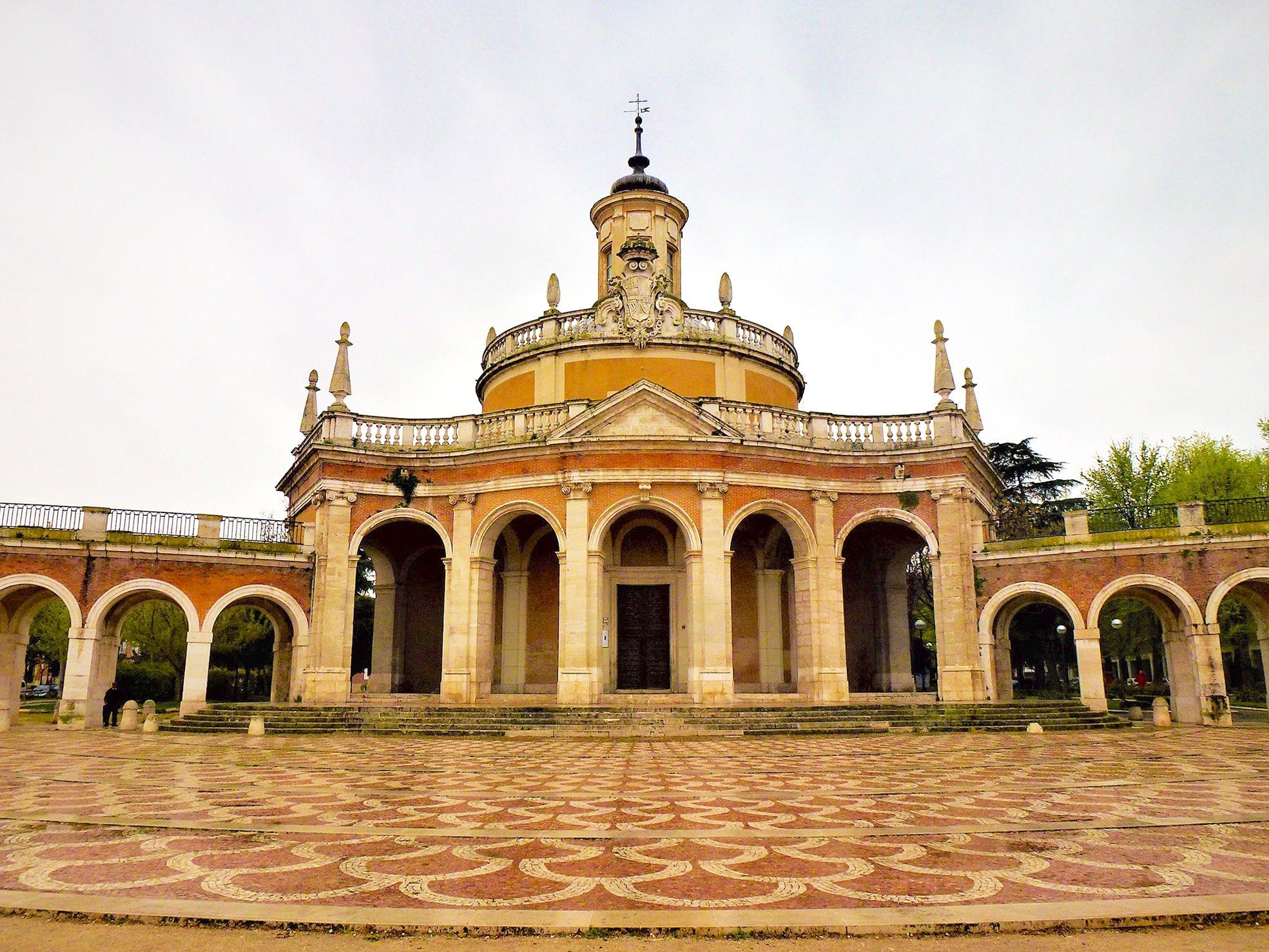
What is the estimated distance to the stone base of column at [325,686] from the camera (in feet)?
78.7

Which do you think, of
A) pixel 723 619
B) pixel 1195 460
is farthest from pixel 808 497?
pixel 1195 460

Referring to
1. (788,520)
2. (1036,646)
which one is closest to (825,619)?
(788,520)

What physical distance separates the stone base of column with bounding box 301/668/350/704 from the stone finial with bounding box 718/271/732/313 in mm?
16663

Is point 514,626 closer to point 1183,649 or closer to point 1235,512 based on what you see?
point 1183,649

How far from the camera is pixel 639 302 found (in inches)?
1088

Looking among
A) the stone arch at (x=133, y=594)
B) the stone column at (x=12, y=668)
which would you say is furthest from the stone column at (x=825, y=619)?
the stone column at (x=12, y=668)

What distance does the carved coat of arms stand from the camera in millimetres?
27453

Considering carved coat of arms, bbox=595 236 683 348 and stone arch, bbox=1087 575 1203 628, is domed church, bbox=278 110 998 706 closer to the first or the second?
carved coat of arms, bbox=595 236 683 348

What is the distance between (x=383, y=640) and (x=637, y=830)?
917 inches

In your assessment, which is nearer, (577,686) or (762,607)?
(577,686)

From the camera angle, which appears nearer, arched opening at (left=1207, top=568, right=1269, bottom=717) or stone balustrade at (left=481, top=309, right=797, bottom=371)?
arched opening at (left=1207, top=568, right=1269, bottom=717)

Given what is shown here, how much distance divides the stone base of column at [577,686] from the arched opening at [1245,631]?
17782 millimetres

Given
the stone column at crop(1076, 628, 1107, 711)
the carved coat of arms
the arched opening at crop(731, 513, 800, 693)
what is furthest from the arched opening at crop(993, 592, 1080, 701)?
the carved coat of arms

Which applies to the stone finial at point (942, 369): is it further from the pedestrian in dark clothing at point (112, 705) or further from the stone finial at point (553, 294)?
the pedestrian in dark clothing at point (112, 705)
